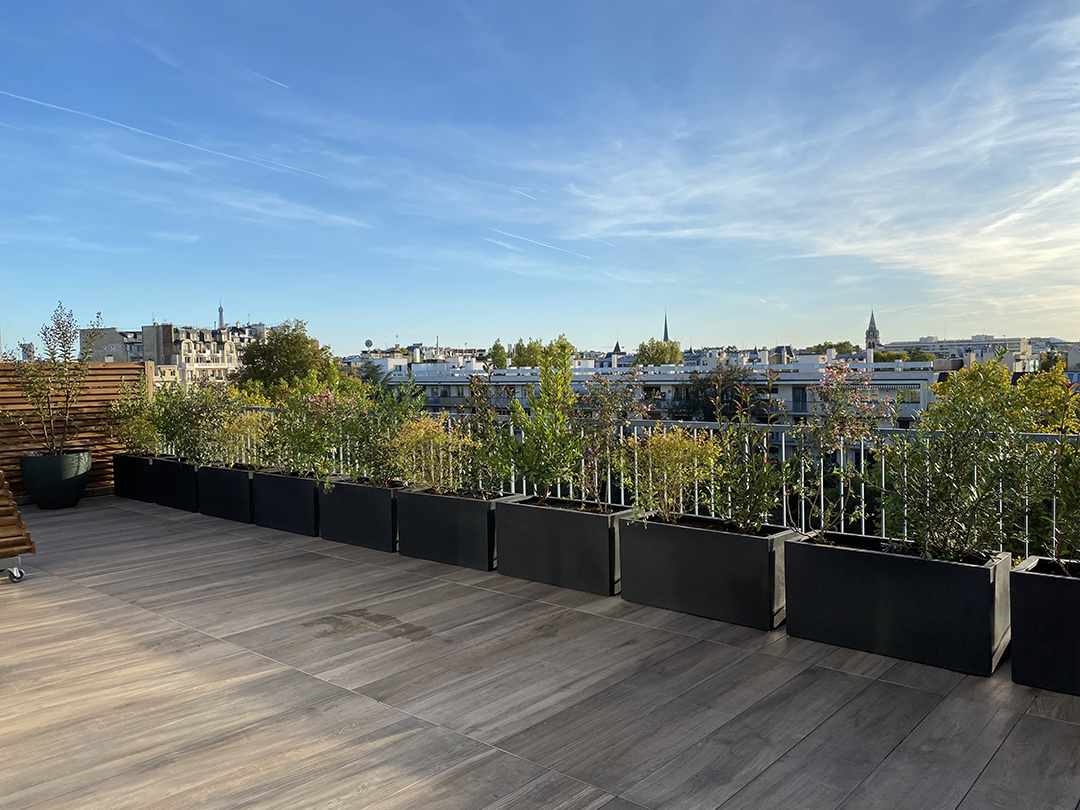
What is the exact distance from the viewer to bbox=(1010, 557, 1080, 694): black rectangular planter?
2.72m

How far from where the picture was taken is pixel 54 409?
26.9ft

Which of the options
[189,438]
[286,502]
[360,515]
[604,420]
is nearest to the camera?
[604,420]

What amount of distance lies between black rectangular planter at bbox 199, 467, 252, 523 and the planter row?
1.30 m

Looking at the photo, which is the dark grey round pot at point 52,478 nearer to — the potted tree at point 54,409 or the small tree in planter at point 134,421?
the potted tree at point 54,409

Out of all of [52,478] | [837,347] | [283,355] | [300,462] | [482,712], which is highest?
[837,347]

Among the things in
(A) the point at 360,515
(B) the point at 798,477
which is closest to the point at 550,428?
(B) the point at 798,477

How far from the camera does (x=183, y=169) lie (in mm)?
16125

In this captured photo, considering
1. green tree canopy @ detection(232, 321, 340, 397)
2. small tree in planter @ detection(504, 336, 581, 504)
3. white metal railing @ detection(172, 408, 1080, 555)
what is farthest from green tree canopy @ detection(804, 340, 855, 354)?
small tree in planter @ detection(504, 336, 581, 504)

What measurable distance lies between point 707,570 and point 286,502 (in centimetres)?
380

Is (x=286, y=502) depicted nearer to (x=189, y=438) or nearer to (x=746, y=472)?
(x=189, y=438)

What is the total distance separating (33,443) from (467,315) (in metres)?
33.8

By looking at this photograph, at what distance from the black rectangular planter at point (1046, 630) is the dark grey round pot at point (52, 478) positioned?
26.9ft

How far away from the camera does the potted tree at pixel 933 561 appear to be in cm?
296

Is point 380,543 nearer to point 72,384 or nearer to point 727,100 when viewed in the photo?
point 72,384
